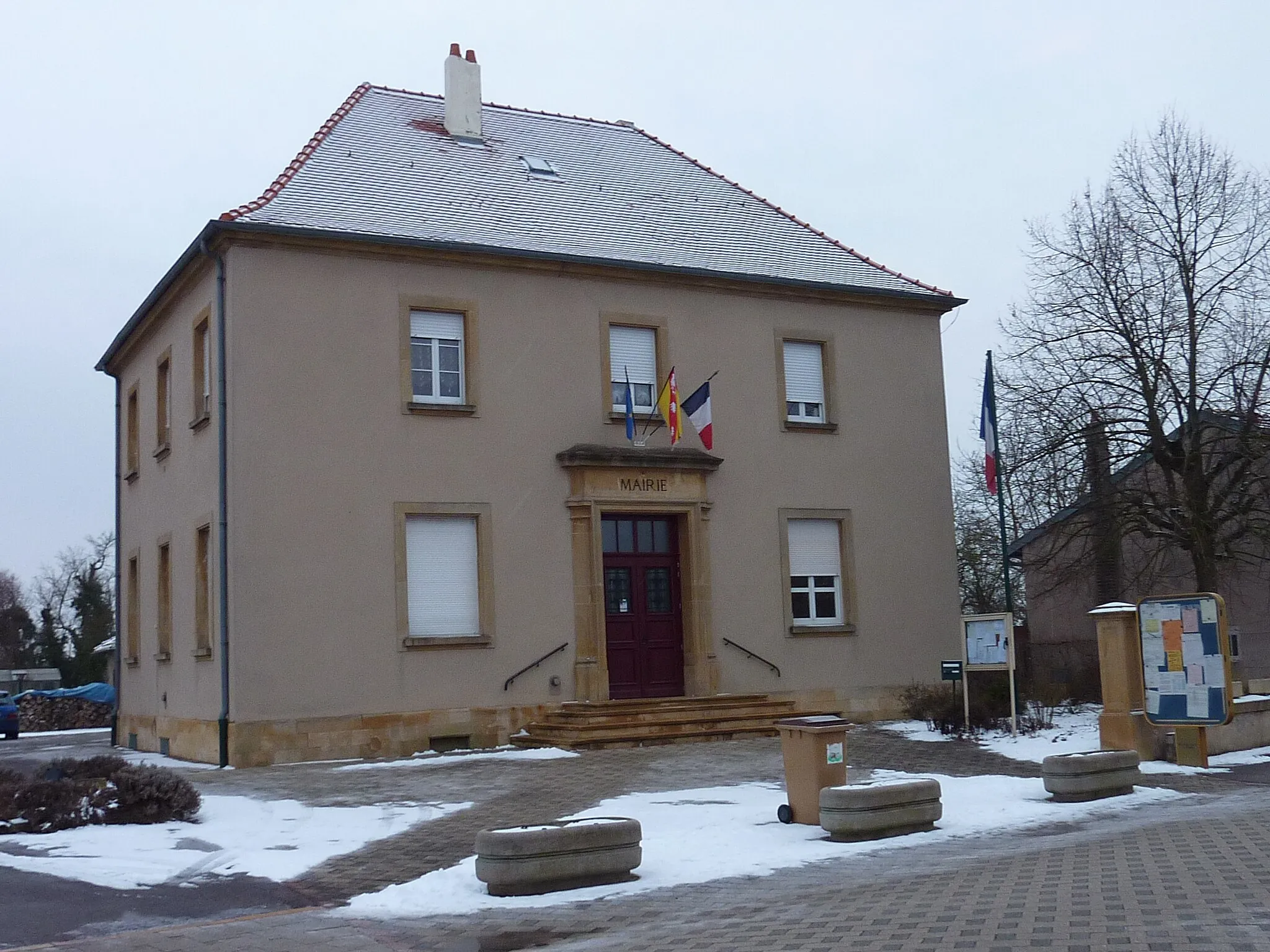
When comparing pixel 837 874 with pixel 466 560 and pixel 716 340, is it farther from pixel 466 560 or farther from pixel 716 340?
pixel 716 340

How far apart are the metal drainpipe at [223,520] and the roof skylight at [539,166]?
6.17m

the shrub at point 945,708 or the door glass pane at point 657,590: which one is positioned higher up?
the door glass pane at point 657,590

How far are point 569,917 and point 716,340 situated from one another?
563 inches

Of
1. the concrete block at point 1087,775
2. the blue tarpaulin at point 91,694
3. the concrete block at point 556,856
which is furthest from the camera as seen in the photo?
the blue tarpaulin at point 91,694

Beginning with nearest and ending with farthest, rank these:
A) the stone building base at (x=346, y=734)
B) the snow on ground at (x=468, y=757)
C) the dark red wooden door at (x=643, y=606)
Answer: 1. the snow on ground at (x=468, y=757)
2. the stone building base at (x=346, y=734)
3. the dark red wooden door at (x=643, y=606)

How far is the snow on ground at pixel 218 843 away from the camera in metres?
10.3

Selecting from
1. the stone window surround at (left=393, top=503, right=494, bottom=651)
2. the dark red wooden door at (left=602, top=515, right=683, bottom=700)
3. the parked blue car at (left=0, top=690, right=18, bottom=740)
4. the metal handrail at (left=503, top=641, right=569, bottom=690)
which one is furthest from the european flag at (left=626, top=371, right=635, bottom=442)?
the parked blue car at (left=0, top=690, right=18, bottom=740)

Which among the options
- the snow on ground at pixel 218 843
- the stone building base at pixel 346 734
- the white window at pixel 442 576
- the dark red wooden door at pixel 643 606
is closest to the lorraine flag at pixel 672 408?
the dark red wooden door at pixel 643 606

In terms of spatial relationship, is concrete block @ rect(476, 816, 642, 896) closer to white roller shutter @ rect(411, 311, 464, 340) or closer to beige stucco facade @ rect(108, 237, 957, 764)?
beige stucco facade @ rect(108, 237, 957, 764)

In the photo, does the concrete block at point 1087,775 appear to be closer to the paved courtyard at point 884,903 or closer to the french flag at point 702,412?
the paved courtyard at point 884,903

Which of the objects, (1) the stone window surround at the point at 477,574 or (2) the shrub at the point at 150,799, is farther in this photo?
(1) the stone window surround at the point at 477,574

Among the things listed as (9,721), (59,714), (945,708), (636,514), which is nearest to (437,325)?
(636,514)

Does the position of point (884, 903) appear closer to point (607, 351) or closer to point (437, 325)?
point (437, 325)

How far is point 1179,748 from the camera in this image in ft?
52.8
